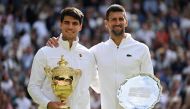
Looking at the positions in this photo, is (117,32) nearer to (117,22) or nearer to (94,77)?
(117,22)

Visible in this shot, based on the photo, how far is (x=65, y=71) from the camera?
9.88m

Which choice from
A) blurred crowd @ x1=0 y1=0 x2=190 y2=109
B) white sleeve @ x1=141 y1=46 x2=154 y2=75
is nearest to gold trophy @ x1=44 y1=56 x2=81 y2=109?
white sleeve @ x1=141 y1=46 x2=154 y2=75

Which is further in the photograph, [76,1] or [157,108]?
[76,1]

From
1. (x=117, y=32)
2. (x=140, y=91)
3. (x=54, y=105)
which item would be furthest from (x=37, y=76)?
(x=140, y=91)

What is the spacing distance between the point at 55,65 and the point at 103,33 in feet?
35.1

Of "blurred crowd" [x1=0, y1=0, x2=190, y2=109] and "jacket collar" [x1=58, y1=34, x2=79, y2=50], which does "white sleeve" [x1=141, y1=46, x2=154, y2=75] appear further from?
"blurred crowd" [x1=0, y1=0, x2=190, y2=109]

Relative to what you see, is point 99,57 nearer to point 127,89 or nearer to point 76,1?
point 127,89

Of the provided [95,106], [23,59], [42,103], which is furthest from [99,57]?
[23,59]

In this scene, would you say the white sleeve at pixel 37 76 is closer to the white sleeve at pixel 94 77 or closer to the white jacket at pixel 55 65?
the white jacket at pixel 55 65

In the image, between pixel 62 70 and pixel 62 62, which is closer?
pixel 62 70

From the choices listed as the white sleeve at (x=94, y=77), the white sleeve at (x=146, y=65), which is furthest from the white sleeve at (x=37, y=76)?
the white sleeve at (x=146, y=65)

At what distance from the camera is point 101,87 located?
34.3 feet

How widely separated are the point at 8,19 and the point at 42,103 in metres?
11.3

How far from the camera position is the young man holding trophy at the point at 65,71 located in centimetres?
991
